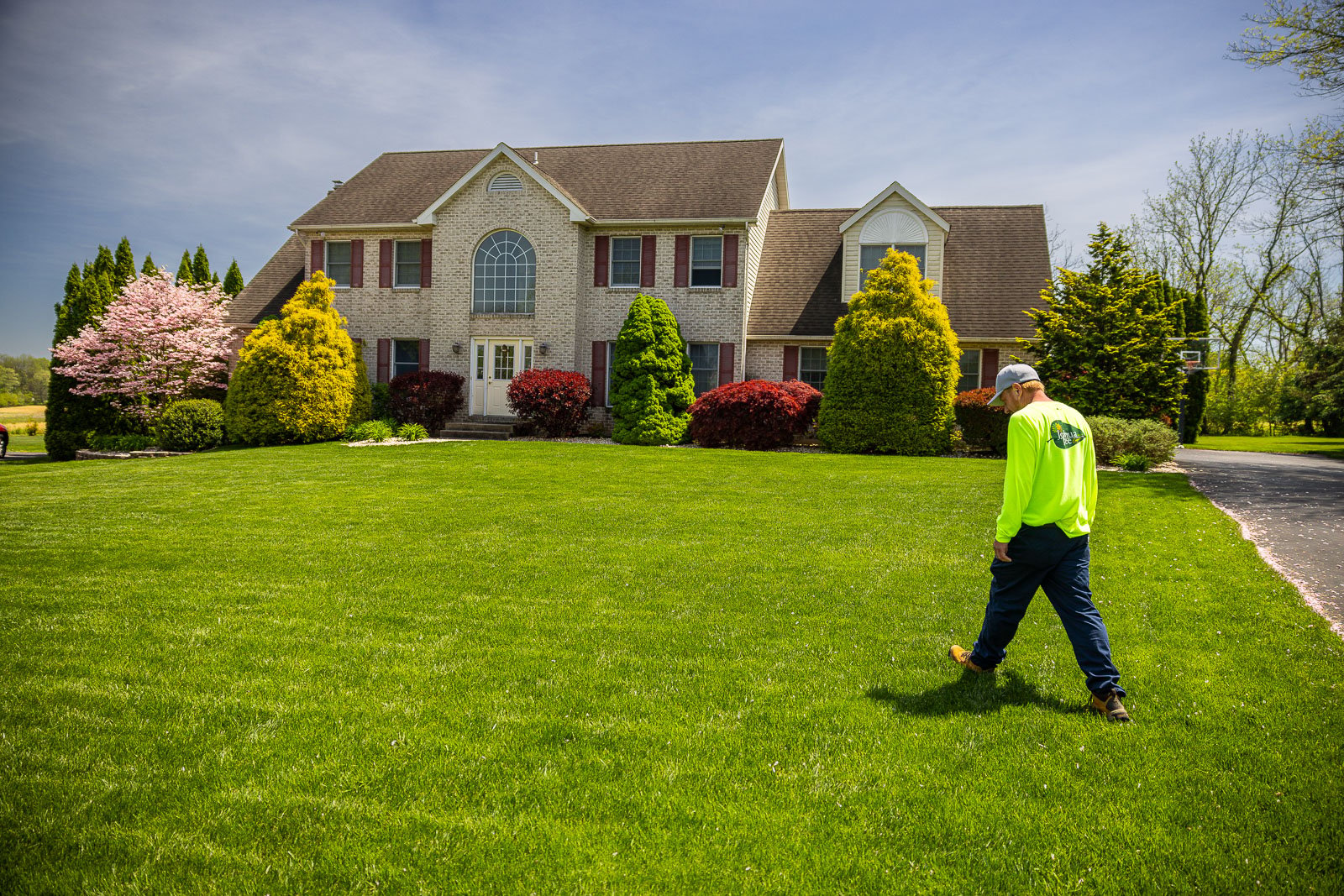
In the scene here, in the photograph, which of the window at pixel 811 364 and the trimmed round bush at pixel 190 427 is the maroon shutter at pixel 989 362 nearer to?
the window at pixel 811 364

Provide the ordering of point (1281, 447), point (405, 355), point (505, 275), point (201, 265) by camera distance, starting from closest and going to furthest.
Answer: point (505, 275)
point (405, 355)
point (1281, 447)
point (201, 265)

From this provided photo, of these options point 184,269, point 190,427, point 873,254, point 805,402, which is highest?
point 184,269

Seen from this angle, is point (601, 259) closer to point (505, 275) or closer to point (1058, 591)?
point (505, 275)

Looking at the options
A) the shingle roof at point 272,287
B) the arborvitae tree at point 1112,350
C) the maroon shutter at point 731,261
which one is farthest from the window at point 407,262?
the arborvitae tree at point 1112,350

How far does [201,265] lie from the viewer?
3153 cm

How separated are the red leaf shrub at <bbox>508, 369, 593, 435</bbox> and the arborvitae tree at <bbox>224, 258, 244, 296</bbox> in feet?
62.3

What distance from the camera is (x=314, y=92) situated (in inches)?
476

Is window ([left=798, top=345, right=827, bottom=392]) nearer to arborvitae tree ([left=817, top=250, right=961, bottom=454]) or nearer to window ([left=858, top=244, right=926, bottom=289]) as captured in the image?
window ([left=858, top=244, right=926, bottom=289])

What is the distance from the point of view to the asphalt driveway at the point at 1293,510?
24.5ft

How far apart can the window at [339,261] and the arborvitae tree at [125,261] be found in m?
6.77

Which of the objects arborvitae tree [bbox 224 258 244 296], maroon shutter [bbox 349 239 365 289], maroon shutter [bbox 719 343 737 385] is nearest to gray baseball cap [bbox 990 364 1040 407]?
maroon shutter [bbox 719 343 737 385]

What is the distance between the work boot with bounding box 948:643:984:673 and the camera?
481cm

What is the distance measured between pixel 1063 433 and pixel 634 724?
9.50 ft

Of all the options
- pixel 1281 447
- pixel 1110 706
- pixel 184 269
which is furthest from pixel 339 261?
pixel 1281 447
